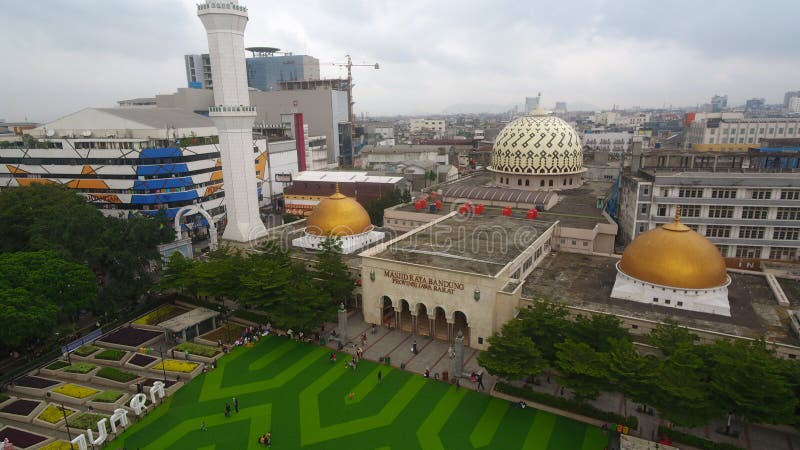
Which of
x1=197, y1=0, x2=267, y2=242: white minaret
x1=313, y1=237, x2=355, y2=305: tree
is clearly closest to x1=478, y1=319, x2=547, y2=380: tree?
x1=313, y1=237, x2=355, y2=305: tree

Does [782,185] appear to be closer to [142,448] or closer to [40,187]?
[142,448]

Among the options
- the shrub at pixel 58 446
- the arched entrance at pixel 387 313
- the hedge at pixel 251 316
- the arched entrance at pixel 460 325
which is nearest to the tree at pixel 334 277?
the arched entrance at pixel 387 313

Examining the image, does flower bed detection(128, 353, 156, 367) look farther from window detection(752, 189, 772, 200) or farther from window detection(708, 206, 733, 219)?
window detection(752, 189, 772, 200)

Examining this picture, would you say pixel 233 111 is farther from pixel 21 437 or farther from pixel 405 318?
pixel 21 437

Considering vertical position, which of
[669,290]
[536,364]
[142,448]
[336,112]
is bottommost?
[142,448]

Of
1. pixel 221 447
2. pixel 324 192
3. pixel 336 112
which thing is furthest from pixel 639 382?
pixel 336 112
